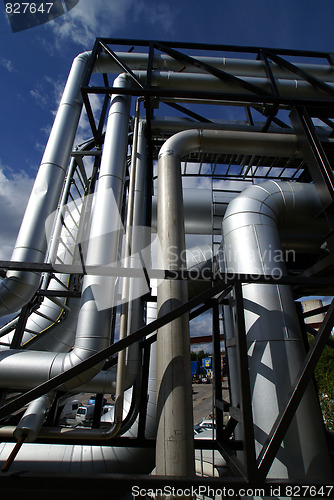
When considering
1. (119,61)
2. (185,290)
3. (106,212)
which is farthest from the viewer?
(119,61)

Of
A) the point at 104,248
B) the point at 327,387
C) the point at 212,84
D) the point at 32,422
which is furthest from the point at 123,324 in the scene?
the point at 327,387

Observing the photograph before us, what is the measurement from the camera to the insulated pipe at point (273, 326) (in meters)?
2.67

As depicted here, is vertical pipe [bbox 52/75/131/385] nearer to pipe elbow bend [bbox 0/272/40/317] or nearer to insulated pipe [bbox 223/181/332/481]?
pipe elbow bend [bbox 0/272/40/317]

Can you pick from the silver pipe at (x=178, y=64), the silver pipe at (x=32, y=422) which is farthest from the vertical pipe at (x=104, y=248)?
the silver pipe at (x=178, y=64)

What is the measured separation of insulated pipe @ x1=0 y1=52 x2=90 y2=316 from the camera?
9.96 feet

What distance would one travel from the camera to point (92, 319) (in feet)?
9.71

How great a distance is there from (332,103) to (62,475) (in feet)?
Answer: 20.7

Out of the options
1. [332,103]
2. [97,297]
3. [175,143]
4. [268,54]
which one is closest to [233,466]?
[97,297]

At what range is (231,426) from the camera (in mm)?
3367

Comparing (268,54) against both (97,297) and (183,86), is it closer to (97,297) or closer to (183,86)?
(183,86)

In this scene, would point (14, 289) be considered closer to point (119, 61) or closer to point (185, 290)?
point (185, 290)

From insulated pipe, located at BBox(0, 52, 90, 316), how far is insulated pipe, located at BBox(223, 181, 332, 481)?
106 inches

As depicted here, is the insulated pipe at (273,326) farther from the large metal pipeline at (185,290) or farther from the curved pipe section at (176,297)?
the curved pipe section at (176,297)

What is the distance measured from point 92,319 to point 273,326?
2262mm
